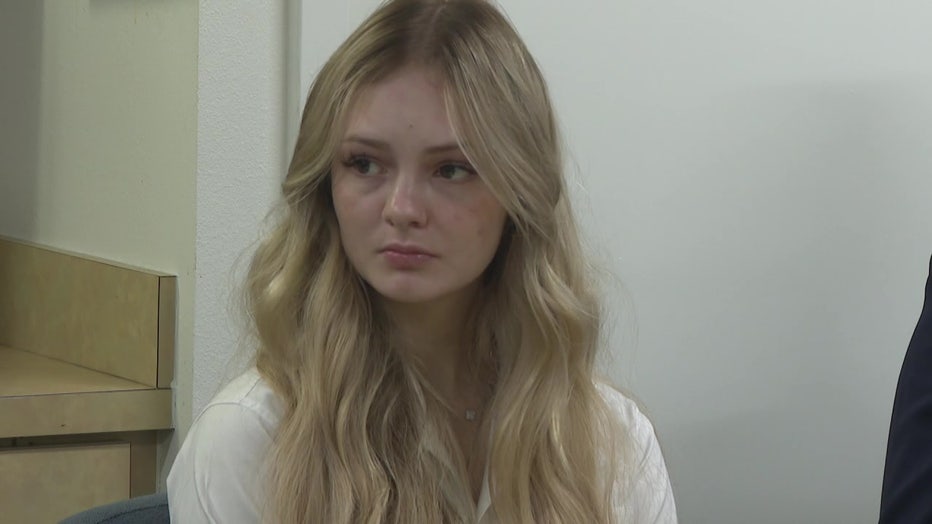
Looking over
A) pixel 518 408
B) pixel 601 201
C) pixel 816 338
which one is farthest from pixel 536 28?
pixel 518 408

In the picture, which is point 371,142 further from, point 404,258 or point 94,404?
point 94,404

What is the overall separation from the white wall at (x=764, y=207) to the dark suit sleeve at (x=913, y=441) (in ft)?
1.45

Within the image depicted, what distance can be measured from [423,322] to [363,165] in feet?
0.60

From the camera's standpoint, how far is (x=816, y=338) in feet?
5.75

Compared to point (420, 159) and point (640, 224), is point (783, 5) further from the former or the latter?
point (420, 159)

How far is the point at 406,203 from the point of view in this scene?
1124mm

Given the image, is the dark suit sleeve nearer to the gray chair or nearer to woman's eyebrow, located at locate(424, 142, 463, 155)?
woman's eyebrow, located at locate(424, 142, 463, 155)

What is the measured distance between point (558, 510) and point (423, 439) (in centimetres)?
14

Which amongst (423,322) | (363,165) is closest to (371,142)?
(363,165)

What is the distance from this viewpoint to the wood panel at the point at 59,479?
5.40 feet

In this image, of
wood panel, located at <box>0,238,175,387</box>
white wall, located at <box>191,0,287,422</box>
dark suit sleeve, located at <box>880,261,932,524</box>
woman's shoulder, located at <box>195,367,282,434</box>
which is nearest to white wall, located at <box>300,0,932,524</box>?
white wall, located at <box>191,0,287,422</box>

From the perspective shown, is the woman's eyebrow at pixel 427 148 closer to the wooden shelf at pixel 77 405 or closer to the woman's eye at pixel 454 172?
the woman's eye at pixel 454 172

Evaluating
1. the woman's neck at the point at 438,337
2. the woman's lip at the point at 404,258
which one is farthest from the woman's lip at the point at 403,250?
the woman's neck at the point at 438,337

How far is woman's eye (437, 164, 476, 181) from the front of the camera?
1157 mm
